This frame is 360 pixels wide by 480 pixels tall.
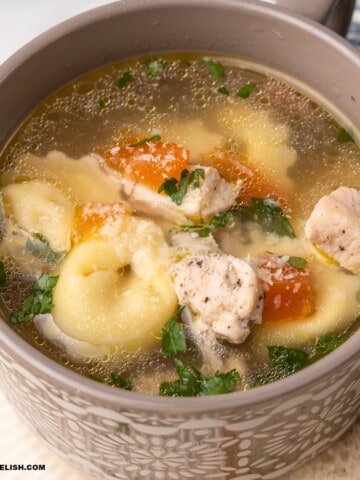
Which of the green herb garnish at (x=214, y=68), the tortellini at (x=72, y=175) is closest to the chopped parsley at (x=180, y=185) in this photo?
the tortellini at (x=72, y=175)

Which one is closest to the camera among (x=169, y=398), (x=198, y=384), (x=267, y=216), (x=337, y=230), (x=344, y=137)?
(x=169, y=398)

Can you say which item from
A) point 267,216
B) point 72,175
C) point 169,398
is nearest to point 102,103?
point 72,175

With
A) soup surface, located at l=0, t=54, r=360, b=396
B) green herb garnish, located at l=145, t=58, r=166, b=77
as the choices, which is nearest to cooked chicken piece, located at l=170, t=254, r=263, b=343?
soup surface, located at l=0, t=54, r=360, b=396

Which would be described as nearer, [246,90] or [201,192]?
[201,192]

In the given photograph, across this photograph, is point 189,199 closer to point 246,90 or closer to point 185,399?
point 246,90

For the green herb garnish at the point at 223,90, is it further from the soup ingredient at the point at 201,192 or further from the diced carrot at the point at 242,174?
the soup ingredient at the point at 201,192

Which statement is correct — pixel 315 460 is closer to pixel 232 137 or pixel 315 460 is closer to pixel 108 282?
pixel 108 282
